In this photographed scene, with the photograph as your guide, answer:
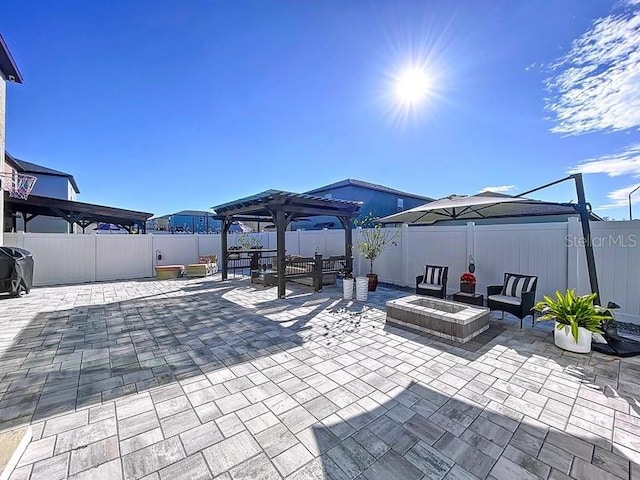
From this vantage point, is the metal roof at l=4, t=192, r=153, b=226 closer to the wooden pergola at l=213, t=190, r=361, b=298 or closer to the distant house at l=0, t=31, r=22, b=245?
the distant house at l=0, t=31, r=22, b=245

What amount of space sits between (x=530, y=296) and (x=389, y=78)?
5.74 meters

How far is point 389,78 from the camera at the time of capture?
680 cm

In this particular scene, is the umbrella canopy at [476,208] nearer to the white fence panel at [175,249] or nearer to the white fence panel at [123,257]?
the white fence panel at [175,249]

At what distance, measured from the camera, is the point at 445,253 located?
24.7 feet

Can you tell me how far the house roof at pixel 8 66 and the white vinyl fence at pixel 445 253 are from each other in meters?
4.98

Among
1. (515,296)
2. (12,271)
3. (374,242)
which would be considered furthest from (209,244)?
(515,296)

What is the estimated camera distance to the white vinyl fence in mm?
4773

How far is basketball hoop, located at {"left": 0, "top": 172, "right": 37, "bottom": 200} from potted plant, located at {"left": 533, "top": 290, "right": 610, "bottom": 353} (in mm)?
13233

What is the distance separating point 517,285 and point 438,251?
8.54 ft

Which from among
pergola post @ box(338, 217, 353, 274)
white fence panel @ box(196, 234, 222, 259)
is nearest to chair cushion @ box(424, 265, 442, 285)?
pergola post @ box(338, 217, 353, 274)

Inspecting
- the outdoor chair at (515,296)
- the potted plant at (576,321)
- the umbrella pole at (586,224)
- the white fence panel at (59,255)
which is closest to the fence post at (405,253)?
the outdoor chair at (515,296)

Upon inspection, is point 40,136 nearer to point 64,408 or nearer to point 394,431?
point 64,408

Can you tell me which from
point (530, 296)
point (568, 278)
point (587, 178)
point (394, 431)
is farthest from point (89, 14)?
point (568, 278)

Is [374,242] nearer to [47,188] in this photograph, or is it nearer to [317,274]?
[317,274]
